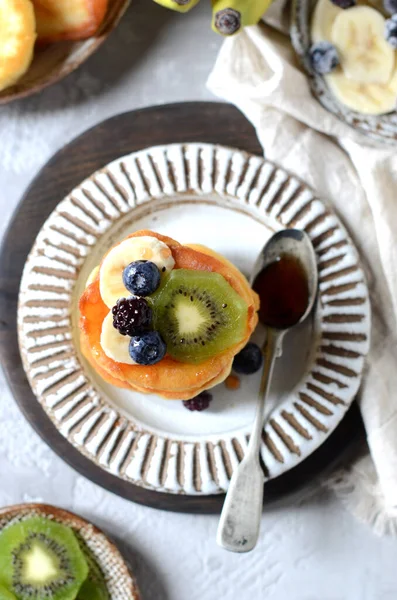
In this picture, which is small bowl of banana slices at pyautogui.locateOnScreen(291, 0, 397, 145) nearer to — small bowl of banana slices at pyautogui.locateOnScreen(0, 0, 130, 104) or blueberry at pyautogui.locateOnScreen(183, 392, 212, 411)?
small bowl of banana slices at pyautogui.locateOnScreen(0, 0, 130, 104)

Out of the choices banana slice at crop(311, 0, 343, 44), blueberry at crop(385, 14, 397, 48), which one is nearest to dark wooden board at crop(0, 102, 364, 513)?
banana slice at crop(311, 0, 343, 44)

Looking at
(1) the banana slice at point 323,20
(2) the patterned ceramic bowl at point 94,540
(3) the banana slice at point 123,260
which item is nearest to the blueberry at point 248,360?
(3) the banana slice at point 123,260

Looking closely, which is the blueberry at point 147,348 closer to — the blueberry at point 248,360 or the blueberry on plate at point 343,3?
the blueberry at point 248,360

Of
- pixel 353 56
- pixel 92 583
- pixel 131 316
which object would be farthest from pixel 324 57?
pixel 92 583

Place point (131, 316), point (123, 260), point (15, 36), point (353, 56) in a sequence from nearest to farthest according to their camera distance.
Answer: point (131, 316) → point (123, 260) → point (15, 36) → point (353, 56)

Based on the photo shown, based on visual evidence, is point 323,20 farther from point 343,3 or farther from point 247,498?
point 247,498

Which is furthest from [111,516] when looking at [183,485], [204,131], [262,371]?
[204,131]
